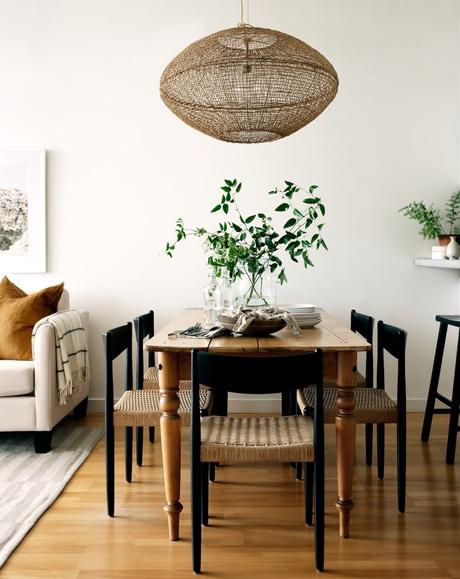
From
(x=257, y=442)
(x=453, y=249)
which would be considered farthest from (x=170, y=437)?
(x=453, y=249)

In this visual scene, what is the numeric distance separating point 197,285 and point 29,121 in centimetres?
156

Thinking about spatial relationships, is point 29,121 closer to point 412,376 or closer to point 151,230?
point 151,230

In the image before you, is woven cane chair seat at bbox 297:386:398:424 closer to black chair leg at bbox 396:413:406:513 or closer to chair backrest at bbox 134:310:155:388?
black chair leg at bbox 396:413:406:513

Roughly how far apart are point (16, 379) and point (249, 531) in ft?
5.26

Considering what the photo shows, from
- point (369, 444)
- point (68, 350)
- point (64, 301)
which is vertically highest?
point (64, 301)

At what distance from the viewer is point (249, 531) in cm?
242

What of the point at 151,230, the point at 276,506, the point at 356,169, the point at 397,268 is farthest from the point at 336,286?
the point at 276,506

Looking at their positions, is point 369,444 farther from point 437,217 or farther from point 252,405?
point 437,217

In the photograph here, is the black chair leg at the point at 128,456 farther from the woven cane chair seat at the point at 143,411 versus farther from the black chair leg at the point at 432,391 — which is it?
the black chair leg at the point at 432,391

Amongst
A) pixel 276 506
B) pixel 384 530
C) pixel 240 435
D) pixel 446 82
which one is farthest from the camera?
pixel 446 82

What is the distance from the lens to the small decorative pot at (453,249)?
393cm

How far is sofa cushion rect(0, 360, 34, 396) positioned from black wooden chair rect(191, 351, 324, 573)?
1.49 metres

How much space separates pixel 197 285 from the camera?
4289mm

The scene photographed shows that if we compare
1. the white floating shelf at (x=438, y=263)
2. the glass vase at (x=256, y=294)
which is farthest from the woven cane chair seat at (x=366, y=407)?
the white floating shelf at (x=438, y=263)
